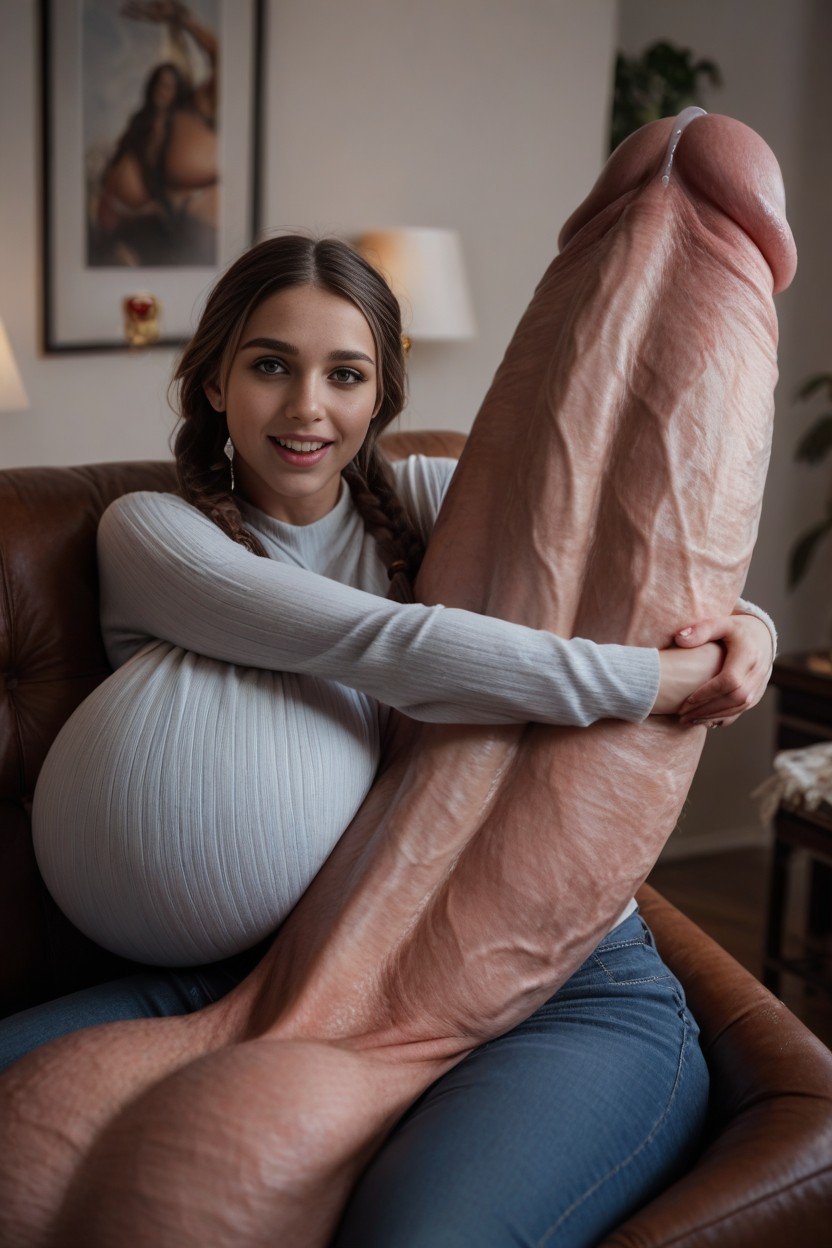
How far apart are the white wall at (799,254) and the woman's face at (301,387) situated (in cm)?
257

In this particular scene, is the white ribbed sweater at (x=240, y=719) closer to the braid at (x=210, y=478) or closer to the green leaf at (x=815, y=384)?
the braid at (x=210, y=478)

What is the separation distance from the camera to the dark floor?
9.43 feet

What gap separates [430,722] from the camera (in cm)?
125

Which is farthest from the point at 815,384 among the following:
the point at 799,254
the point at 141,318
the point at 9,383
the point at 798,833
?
the point at 9,383

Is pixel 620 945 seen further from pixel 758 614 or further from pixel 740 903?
pixel 740 903

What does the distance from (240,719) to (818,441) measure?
2.90 metres

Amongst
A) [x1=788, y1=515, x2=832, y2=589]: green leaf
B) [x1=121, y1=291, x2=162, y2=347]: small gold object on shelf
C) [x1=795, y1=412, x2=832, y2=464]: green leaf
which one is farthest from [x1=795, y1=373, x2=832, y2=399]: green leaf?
[x1=121, y1=291, x2=162, y2=347]: small gold object on shelf

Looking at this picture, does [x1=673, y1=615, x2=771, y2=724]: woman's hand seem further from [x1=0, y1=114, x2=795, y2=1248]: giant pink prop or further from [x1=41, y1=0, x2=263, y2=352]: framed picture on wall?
[x1=41, y1=0, x2=263, y2=352]: framed picture on wall

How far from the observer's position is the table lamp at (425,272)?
3.10 metres

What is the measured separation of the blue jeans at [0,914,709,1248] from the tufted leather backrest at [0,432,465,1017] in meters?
0.14

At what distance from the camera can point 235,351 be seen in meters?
1.37

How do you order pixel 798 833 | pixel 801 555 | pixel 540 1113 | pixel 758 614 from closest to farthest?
pixel 540 1113 → pixel 758 614 → pixel 798 833 → pixel 801 555

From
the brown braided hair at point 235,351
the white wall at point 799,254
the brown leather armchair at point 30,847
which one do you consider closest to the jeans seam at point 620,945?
the brown leather armchair at point 30,847

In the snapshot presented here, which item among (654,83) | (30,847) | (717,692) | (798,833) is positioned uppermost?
(654,83)
